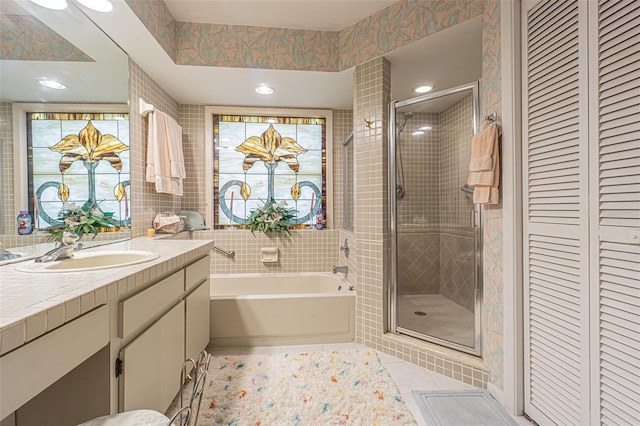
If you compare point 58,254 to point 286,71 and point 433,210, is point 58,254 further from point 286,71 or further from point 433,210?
point 433,210

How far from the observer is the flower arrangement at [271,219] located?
2.94 m

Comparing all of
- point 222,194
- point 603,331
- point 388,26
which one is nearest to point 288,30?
point 388,26

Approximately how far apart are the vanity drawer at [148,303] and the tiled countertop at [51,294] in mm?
58

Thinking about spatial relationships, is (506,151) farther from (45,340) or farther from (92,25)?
(92,25)

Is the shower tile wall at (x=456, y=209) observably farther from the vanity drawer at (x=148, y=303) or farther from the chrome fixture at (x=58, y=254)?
the chrome fixture at (x=58, y=254)

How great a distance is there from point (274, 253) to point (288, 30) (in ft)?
6.81

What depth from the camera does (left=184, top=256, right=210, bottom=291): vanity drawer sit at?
162 centimetres

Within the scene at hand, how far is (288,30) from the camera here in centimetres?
227

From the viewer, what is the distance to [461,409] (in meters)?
1.49

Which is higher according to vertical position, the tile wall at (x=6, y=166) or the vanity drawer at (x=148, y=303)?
the tile wall at (x=6, y=166)

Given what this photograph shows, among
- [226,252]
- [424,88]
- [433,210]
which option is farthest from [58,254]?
[424,88]

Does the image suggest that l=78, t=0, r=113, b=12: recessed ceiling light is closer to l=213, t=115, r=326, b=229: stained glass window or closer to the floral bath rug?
l=213, t=115, r=326, b=229: stained glass window

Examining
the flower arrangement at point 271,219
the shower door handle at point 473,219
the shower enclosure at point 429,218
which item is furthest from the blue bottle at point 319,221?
the shower door handle at point 473,219

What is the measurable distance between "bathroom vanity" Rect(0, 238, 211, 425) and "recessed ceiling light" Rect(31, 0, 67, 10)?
4.15 ft
